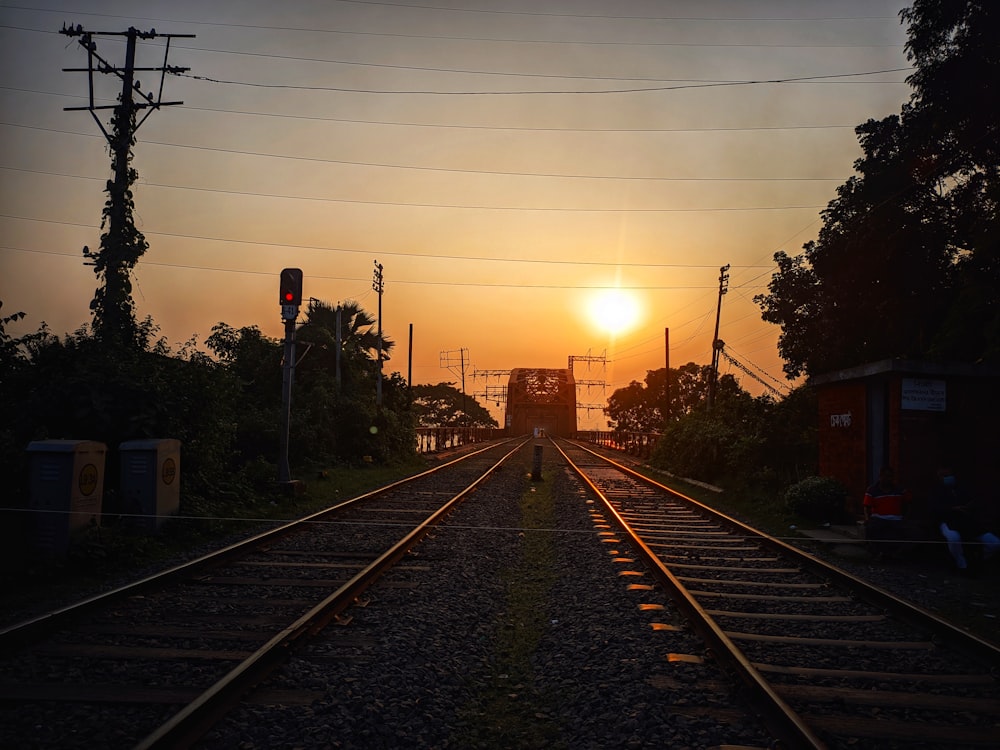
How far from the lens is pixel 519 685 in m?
5.00

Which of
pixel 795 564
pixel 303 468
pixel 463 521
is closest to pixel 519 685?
pixel 795 564

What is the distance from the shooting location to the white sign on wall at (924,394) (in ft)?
36.5

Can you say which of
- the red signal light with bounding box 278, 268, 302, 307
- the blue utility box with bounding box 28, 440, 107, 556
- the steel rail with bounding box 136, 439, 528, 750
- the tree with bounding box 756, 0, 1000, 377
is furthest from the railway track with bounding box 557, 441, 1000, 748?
the tree with bounding box 756, 0, 1000, 377

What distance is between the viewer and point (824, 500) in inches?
509

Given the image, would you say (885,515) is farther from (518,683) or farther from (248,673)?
(248,673)

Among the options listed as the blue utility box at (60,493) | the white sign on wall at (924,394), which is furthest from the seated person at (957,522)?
the blue utility box at (60,493)

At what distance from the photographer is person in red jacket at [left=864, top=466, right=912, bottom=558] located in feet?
31.4

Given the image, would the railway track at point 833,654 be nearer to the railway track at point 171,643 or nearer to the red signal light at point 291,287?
the railway track at point 171,643

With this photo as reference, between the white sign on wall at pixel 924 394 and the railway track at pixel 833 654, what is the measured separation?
11.3ft

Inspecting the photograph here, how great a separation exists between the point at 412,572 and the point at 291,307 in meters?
8.13

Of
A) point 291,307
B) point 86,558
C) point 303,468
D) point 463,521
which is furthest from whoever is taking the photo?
point 303,468

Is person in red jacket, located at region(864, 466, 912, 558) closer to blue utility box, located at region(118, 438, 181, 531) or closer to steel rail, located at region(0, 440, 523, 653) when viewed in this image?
steel rail, located at region(0, 440, 523, 653)

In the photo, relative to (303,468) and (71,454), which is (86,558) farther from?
(303,468)

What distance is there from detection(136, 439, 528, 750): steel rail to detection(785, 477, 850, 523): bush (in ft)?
27.7
